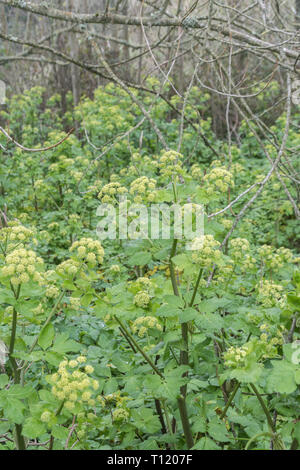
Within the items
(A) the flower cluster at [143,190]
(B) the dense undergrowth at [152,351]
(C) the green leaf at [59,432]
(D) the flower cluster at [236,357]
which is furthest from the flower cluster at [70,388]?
(A) the flower cluster at [143,190]

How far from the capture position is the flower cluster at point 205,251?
175cm

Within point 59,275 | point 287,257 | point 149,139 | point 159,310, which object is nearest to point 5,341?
point 59,275

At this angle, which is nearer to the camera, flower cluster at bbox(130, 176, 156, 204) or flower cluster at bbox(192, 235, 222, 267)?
flower cluster at bbox(192, 235, 222, 267)

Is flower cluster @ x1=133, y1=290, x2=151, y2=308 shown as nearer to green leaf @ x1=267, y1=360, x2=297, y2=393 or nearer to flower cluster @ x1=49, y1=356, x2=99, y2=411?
flower cluster @ x1=49, y1=356, x2=99, y2=411

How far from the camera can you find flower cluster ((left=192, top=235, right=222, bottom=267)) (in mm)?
1752

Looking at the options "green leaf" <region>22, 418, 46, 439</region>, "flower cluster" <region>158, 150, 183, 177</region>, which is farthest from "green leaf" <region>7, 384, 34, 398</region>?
"flower cluster" <region>158, 150, 183, 177</region>

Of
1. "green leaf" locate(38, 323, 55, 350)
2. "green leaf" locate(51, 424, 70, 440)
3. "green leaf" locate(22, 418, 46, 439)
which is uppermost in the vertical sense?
"green leaf" locate(38, 323, 55, 350)

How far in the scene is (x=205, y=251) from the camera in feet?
5.73

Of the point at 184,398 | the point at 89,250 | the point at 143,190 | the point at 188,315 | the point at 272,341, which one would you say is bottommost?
the point at 184,398

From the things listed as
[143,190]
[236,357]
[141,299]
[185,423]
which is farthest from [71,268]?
[185,423]

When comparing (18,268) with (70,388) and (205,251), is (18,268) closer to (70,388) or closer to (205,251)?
(70,388)

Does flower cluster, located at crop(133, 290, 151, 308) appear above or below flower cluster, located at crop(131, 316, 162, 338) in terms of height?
above

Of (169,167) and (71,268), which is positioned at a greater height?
(169,167)

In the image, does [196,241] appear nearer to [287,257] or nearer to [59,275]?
[59,275]
